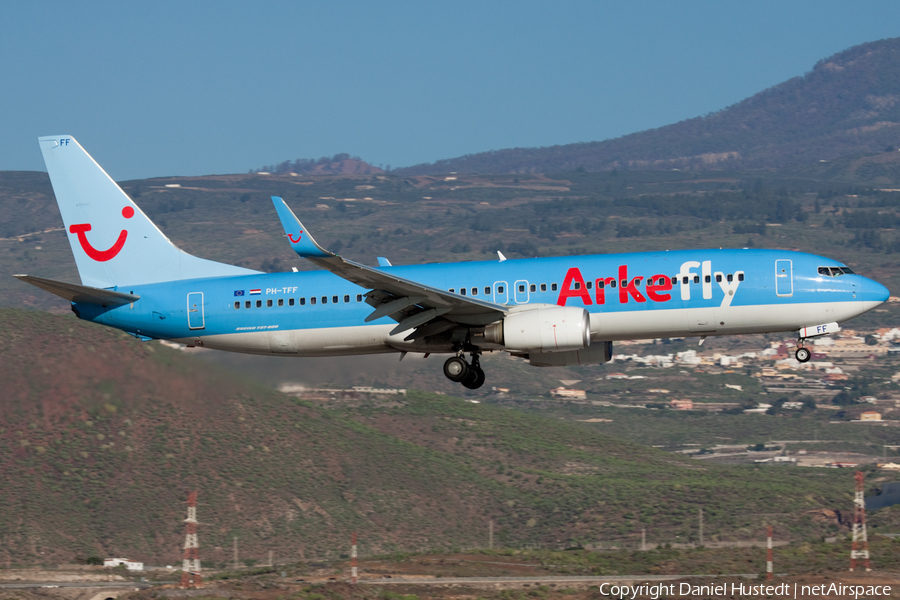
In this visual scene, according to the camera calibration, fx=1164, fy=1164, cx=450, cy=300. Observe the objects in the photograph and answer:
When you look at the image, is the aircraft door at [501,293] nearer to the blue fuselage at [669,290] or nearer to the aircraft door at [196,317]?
the blue fuselage at [669,290]

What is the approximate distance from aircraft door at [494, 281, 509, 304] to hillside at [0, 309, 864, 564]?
3552 cm

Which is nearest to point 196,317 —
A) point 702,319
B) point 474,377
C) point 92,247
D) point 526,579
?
point 92,247

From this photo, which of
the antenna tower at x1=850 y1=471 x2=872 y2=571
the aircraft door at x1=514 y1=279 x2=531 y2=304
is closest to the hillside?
the antenna tower at x1=850 y1=471 x2=872 y2=571

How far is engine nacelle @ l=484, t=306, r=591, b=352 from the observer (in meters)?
44.4

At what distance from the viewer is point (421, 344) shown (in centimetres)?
4806

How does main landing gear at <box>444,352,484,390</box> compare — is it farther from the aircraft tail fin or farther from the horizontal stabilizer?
the horizontal stabilizer

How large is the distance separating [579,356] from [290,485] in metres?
52.7

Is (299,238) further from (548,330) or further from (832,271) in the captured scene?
(832,271)

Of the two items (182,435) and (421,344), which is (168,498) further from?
(421,344)

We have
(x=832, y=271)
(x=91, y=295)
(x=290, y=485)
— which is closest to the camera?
(x=832, y=271)

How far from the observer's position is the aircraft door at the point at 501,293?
46531 mm

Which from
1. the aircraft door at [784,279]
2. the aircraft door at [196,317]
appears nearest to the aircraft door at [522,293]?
the aircraft door at [784,279]

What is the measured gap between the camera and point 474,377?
48750 mm

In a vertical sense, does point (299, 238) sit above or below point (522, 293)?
above
